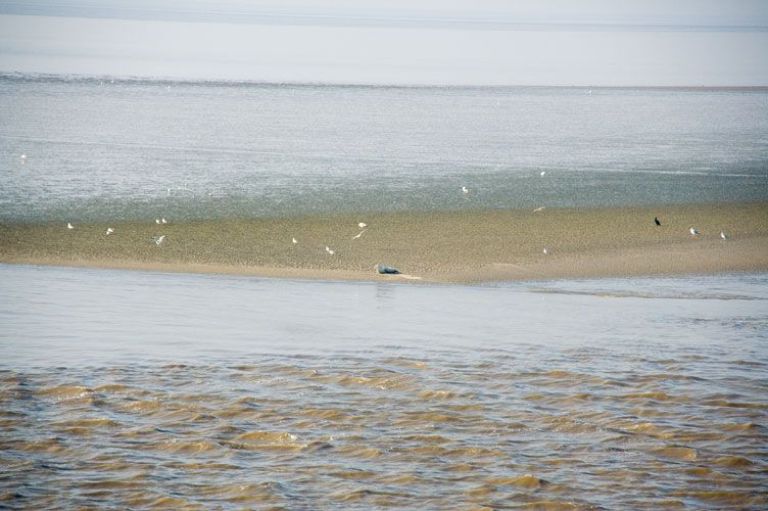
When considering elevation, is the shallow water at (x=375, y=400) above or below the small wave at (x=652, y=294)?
below

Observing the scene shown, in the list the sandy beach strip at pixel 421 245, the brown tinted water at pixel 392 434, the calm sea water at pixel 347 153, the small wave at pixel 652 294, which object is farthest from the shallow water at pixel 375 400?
the calm sea water at pixel 347 153

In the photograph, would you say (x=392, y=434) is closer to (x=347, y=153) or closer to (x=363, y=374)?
(x=363, y=374)

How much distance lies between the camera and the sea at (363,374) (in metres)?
7.63

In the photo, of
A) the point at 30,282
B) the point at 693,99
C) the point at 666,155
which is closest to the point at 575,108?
the point at 693,99

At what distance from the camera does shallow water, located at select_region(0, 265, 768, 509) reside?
7.55 m

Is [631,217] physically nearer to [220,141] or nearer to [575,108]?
[220,141]

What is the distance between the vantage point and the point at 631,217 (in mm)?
20391

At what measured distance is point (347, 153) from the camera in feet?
89.2

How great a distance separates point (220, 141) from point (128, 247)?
Result: 39.8 feet

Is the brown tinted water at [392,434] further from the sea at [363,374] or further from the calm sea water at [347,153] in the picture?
the calm sea water at [347,153]

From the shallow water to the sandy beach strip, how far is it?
216cm

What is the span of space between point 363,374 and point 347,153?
17342 mm

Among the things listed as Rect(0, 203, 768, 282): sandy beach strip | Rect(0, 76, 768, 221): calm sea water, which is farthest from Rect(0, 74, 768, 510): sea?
Rect(0, 203, 768, 282): sandy beach strip

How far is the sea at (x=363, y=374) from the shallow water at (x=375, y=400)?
3cm
